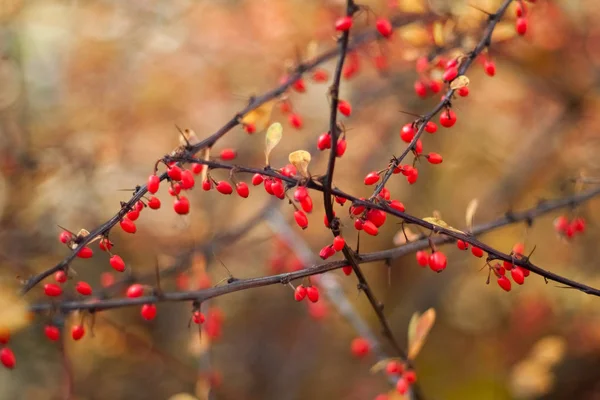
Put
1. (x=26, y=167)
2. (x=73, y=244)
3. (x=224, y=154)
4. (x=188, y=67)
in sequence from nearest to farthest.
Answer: (x=73, y=244)
(x=224, y=154)
(x=26, y=167)
(x=188, y=67)

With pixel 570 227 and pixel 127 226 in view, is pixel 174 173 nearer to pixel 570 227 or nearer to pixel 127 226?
pixel 127 226

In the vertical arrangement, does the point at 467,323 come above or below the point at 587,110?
below

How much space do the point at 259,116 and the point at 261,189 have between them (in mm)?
2797

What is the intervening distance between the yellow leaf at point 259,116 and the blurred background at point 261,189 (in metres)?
1.15

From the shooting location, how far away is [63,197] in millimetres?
3441

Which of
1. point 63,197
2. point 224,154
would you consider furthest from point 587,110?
point 63,197

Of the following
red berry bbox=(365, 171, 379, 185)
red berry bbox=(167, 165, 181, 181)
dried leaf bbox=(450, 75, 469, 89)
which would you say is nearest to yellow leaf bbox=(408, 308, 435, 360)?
red berry bbox=(365, 171, 379, 185)

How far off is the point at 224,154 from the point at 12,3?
1.94 meters

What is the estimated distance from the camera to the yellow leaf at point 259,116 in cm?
167

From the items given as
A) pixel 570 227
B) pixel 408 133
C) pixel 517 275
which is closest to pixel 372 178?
pixel 408 133

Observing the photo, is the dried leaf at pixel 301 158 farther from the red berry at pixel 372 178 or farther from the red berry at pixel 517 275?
the red berry at pixel 517 275

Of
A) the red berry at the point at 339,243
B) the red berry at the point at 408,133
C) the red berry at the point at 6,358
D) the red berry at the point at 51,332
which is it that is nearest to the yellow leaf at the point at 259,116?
the red berry at the point at 408,133

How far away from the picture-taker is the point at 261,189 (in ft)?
14.7

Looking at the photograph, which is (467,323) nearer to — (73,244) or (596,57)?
(596,57)
